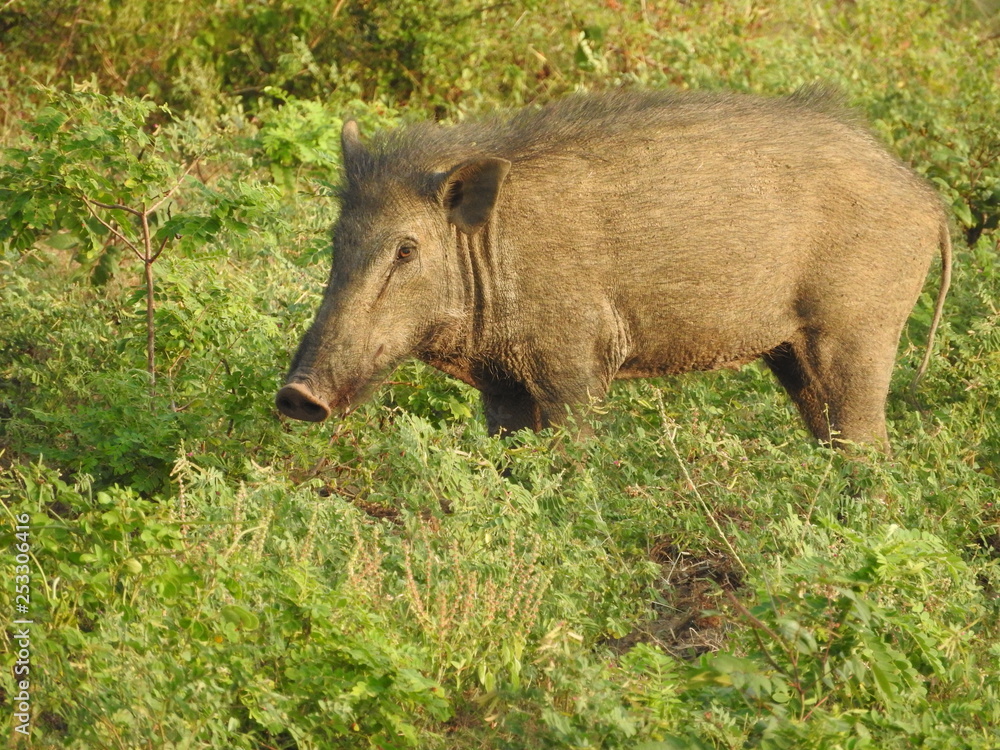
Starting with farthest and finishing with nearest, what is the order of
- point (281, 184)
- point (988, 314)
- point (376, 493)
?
1. point (281, 184)
2. point (988, 314)
3. point (376, 493)

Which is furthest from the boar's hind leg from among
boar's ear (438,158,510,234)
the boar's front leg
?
boar's ear (438,158,510,234)

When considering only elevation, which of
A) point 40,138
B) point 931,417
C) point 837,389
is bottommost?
point 931,417

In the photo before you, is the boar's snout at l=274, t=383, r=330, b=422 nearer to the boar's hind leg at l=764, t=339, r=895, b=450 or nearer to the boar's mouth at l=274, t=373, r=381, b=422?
the boar's mouth at l=274, t=373, r=381, b=422

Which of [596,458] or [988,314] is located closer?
[596,458]

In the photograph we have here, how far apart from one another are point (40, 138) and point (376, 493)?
2.15 metres

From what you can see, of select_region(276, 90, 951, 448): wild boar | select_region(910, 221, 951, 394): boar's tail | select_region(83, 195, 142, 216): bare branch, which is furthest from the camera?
select_region(910, 221, 951, 394): boar's tail

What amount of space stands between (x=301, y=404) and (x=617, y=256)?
145cm

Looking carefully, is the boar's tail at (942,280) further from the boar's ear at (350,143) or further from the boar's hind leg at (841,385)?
the boar's ear at (350,143)

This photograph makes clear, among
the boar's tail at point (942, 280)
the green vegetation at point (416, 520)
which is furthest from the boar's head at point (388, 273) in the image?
the boar's tail at point (942, 280)

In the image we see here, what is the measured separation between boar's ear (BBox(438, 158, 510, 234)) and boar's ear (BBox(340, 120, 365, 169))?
479mm

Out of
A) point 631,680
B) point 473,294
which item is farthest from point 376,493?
→ point 631,680

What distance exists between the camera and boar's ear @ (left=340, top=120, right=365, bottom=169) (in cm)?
581

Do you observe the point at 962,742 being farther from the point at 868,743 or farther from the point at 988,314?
the point at 988,314

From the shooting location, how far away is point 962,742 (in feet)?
11.6
